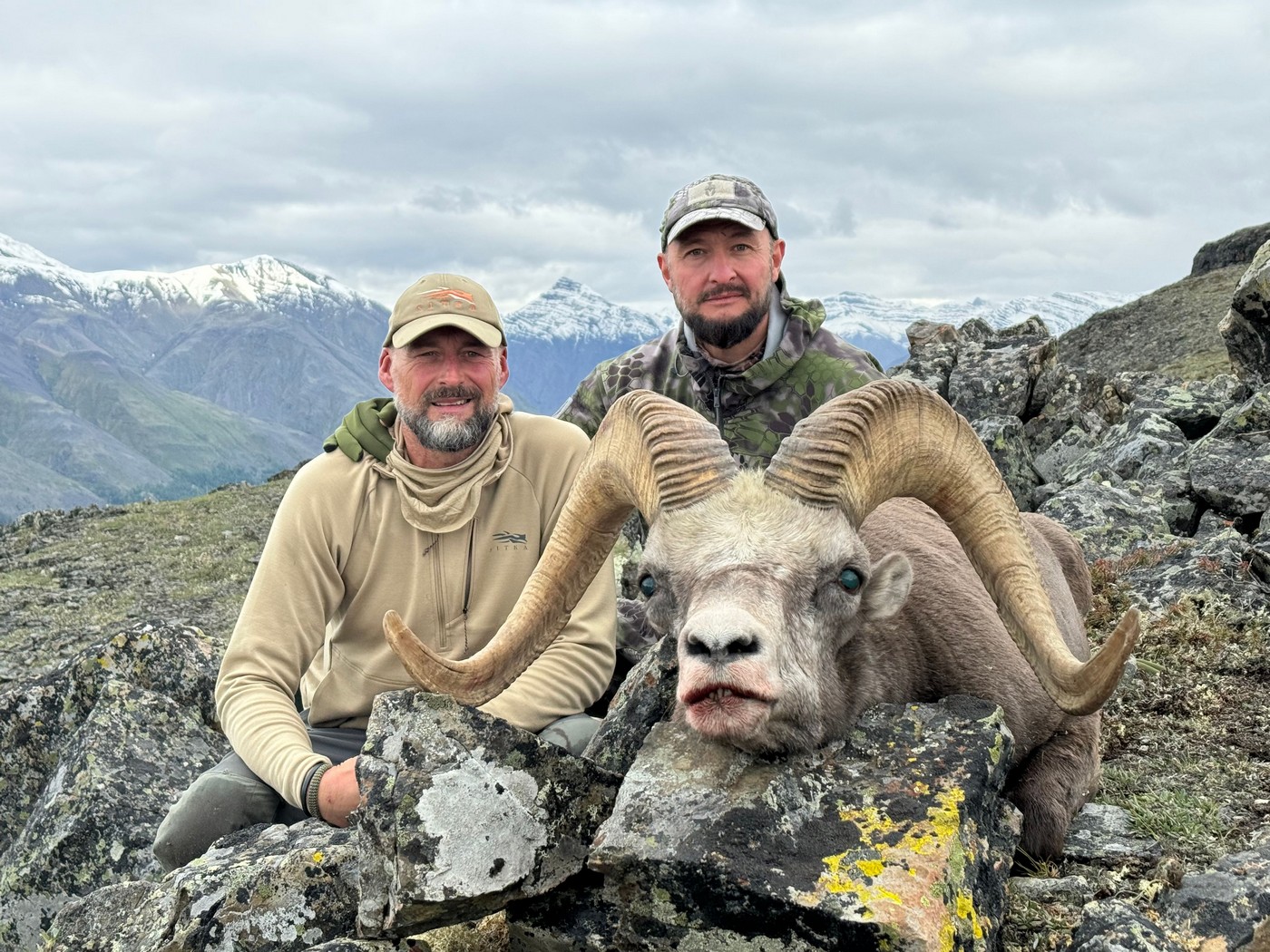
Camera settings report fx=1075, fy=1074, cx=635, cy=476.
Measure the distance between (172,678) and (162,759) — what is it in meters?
0.98

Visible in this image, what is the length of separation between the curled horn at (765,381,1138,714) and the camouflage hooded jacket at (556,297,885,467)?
9.68 feet

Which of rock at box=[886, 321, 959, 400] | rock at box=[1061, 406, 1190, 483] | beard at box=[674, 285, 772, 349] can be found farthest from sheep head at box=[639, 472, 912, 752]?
rock at box=[886, 321, 959, 400]

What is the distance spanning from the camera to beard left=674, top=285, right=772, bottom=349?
346 inches

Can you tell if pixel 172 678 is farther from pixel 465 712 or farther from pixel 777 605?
pixel 777 605

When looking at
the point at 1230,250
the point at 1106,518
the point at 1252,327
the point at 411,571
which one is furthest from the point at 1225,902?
the point at 1230,250

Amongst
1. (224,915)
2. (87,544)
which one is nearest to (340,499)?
(224,915)

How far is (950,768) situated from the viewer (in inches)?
186

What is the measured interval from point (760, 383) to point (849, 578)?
13.2 feet

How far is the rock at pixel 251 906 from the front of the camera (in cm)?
539

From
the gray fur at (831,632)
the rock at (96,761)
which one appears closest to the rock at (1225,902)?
the gray fur at (831,632)

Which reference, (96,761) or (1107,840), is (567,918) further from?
(96,761)

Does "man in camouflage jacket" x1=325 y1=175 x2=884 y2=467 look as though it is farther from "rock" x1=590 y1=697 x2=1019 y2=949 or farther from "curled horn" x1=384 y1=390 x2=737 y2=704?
"rock" x1=590 y1=697 x2=1019 y2=949

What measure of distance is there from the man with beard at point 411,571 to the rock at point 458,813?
1305 mm

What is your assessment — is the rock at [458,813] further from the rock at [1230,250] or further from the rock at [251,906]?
the rock at [1230,250]
